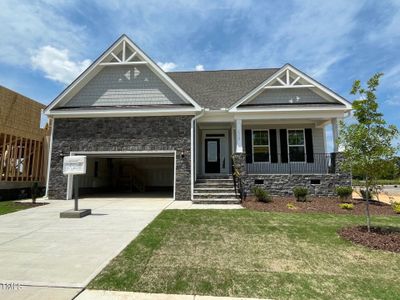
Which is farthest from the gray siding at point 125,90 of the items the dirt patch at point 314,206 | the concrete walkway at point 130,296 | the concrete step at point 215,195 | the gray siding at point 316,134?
the concrete walkway at point 130,296

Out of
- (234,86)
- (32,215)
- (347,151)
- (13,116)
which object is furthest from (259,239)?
(13,116)

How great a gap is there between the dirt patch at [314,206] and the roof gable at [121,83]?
19.8 feet

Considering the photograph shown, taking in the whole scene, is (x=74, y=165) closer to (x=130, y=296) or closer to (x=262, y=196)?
(x=130, y=296)

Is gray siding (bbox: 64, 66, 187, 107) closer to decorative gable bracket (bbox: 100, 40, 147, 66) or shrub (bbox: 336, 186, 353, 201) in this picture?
decorative gable bracket (bbox: 100, 40, 147, 66)

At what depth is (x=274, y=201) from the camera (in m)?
11.5

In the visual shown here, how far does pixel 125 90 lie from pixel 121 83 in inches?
18.0

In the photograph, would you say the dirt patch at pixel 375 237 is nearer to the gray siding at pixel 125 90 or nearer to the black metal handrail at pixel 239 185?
the black metal handrail at pixel 239 185

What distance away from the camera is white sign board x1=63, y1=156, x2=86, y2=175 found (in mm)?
8531

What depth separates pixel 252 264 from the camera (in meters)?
4.56

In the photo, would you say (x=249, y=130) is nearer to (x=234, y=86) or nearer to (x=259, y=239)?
(x=234, y=86)

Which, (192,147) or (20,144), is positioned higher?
(20,144)

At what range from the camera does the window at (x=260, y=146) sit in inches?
589

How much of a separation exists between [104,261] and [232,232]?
323 cm

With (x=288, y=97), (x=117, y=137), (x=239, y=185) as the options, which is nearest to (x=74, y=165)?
(x=117, y=137)
